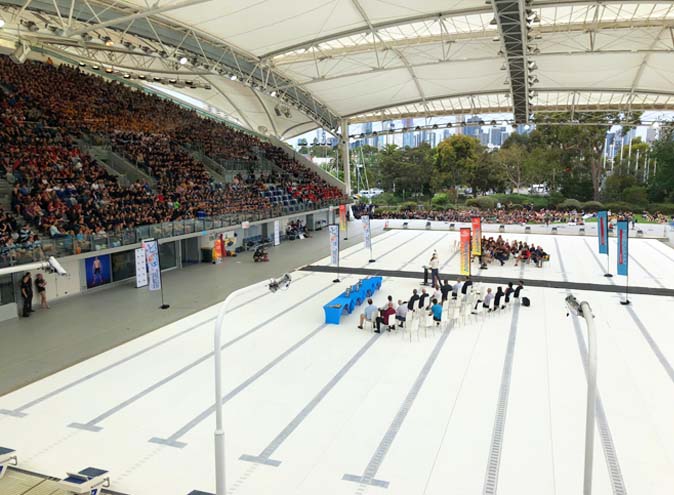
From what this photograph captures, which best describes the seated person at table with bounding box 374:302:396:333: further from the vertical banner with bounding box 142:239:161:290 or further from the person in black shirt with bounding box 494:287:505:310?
the vertical banner with bounding box 142:239:161:290

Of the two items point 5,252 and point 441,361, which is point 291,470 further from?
point 5,252

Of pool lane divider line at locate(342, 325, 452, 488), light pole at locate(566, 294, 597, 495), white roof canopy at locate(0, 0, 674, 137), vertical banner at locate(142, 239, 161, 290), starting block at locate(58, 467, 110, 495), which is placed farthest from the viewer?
white roof canopy at locate(0, 0, 674, 137)

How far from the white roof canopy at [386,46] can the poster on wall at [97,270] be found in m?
7.89

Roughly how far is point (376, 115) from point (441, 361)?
35.4 meters

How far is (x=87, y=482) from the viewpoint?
267 inches

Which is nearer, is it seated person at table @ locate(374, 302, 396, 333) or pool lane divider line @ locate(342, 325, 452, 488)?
pool lane divider line @ locate(342, 325, 452, 488)

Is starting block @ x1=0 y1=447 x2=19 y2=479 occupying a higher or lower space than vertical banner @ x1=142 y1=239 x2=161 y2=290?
lower

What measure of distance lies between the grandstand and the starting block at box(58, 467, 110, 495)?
0.05 m

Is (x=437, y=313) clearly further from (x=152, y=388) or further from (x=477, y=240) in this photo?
(x=477, y=240)

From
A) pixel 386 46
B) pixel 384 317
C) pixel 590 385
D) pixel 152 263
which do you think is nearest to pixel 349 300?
pixel 384 317

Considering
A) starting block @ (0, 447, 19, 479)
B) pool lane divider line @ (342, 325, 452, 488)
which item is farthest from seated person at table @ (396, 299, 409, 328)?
starting block @ (0, 447, 19, 479)

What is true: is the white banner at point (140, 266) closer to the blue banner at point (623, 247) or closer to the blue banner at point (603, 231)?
the blue banner at point (623, 247)

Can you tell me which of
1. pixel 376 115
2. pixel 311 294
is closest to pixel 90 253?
pixel 311 294

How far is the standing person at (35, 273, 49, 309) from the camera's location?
1653 cm
